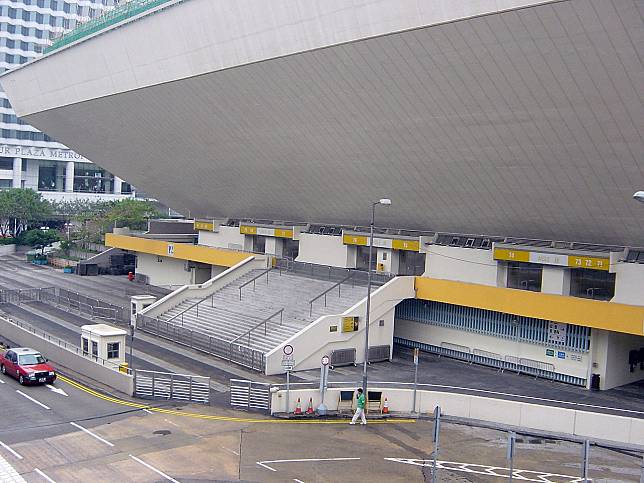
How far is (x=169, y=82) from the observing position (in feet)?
122

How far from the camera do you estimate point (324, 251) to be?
41594 millimetres

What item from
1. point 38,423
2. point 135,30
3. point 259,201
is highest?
point 135,30

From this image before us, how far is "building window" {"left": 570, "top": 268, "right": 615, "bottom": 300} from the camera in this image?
30328 mm

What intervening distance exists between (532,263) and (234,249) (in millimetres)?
22127

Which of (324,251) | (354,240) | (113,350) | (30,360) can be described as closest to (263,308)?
(354,240)

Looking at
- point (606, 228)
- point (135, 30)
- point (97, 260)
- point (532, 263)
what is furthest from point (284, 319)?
point (97, 260)

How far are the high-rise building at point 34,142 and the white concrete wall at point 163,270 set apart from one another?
157 feet

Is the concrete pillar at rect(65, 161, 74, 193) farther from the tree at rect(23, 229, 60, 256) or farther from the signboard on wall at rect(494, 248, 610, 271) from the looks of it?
the signboard on wall at rect(494, 248, 610, 271)

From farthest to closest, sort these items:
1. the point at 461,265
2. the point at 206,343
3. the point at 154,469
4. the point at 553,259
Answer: the point at 461,265 → the point at 206,343 → the point at 553,259 → the point at 154,469

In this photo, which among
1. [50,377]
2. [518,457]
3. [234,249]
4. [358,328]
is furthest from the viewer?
[234,249]

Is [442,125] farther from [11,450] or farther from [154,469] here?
[11,450]

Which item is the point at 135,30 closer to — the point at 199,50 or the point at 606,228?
the point at 199,50

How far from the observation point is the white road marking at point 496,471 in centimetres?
1883

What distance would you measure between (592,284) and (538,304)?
312cm
